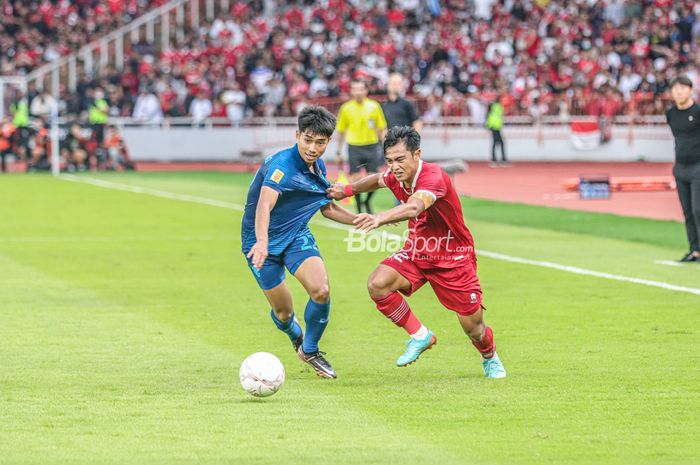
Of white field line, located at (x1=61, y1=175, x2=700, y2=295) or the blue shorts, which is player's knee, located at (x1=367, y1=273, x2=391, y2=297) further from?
white field line, located at (x1=61, y1=175, x2=700, y2=295)

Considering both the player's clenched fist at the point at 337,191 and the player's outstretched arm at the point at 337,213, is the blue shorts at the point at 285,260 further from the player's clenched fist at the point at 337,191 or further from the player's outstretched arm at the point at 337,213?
the player's clenched fist at the point at 337,191

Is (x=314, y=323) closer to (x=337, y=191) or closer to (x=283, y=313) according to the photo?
(x=283, y=313)

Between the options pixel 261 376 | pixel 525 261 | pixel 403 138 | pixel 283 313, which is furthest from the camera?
pixel 525 261

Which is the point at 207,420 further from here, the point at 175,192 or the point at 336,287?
the point at 175,192

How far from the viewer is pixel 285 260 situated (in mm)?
9328

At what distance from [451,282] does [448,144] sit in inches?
1278

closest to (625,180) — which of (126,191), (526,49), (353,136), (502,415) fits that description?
(353,136)

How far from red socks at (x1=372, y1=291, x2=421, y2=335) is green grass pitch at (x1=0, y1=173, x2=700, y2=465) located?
325 mm

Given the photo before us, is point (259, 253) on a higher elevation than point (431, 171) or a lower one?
lower

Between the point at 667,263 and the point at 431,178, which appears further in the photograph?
the point at 667,263

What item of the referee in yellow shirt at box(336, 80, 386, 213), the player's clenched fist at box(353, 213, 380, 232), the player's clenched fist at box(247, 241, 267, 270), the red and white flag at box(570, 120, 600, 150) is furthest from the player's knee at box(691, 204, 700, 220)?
the red and white flag at box(570, 120, 600, 150)

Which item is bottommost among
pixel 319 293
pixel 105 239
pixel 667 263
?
pixel 105 239

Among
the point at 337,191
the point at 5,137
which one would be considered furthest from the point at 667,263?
the point at 5,137

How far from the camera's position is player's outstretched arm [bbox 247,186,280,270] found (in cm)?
865
